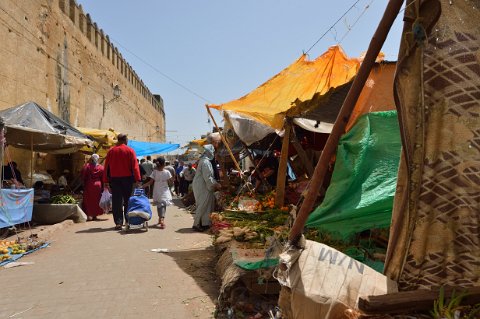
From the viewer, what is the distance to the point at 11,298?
3973 mm

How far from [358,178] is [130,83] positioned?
2882cm

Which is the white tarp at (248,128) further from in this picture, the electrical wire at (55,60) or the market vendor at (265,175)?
the electrical wire at (55,60)

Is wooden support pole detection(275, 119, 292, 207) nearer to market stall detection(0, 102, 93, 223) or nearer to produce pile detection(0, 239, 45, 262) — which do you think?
produce pile detection(0, 239, 45, 262)

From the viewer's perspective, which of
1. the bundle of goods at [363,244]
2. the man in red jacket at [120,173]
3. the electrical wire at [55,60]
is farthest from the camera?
the electrical wire at [55,60]

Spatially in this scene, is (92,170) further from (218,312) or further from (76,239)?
(218,312)

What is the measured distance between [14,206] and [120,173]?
1966 mm

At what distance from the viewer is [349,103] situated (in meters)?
1.89

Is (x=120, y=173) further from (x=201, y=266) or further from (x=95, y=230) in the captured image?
(x=201, y=266)

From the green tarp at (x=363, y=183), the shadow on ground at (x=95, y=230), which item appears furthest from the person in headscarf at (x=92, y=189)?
the green tarp at (x=363, y=183)

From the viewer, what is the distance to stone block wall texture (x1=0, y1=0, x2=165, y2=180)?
1020 cm

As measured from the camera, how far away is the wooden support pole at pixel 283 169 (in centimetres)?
581

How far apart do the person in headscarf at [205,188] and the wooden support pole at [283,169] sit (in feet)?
5.96

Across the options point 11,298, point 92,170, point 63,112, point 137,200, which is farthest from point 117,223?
point 63,112

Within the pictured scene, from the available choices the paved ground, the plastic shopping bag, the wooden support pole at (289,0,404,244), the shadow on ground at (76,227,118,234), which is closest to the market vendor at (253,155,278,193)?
the paved ground
